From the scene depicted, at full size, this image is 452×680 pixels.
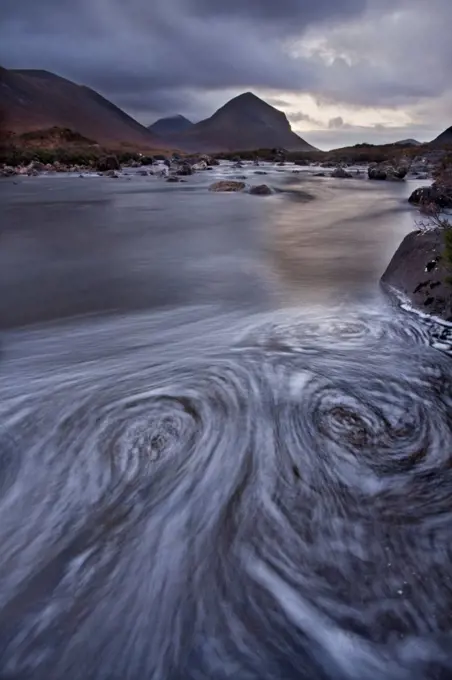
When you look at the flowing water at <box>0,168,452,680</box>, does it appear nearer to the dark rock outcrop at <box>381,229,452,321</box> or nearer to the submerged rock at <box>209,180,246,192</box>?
the dark rock outcrop at <box>381,229,452,321</box>

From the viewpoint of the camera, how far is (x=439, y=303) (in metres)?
4.77

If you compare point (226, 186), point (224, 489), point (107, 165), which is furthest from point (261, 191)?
point (107, 165)

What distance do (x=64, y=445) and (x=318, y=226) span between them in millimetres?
10236

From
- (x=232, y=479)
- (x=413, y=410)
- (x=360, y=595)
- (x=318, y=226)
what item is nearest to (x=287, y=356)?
(x=413, y=410)

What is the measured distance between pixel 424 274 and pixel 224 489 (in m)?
3.91

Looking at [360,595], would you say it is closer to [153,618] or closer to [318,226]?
[153,618]

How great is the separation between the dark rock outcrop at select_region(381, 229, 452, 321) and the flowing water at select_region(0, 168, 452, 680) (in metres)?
0.32

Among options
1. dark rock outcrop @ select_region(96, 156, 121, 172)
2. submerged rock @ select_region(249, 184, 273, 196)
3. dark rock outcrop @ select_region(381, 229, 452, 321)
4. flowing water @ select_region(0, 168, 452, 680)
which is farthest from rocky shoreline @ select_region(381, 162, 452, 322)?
dark rock outcrop @ select_region(96, 156, 121, 172)

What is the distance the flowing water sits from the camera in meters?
1.67

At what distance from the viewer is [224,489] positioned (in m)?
2.45

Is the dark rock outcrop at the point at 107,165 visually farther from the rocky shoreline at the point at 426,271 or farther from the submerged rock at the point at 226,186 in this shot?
the rocky shoreline at the point at 426,271

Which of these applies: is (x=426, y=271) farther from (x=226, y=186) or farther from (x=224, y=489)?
(x=226, y=186)

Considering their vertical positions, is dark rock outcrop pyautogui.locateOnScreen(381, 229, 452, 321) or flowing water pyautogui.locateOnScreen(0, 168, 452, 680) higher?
dark rock outcrop pyautogui.locateOnScreen(381, 229, 452, 321)

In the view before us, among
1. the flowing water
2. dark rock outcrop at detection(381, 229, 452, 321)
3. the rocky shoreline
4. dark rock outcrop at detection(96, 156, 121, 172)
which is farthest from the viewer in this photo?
dark rock outcrop at detection(96, 156, 121, 172)
